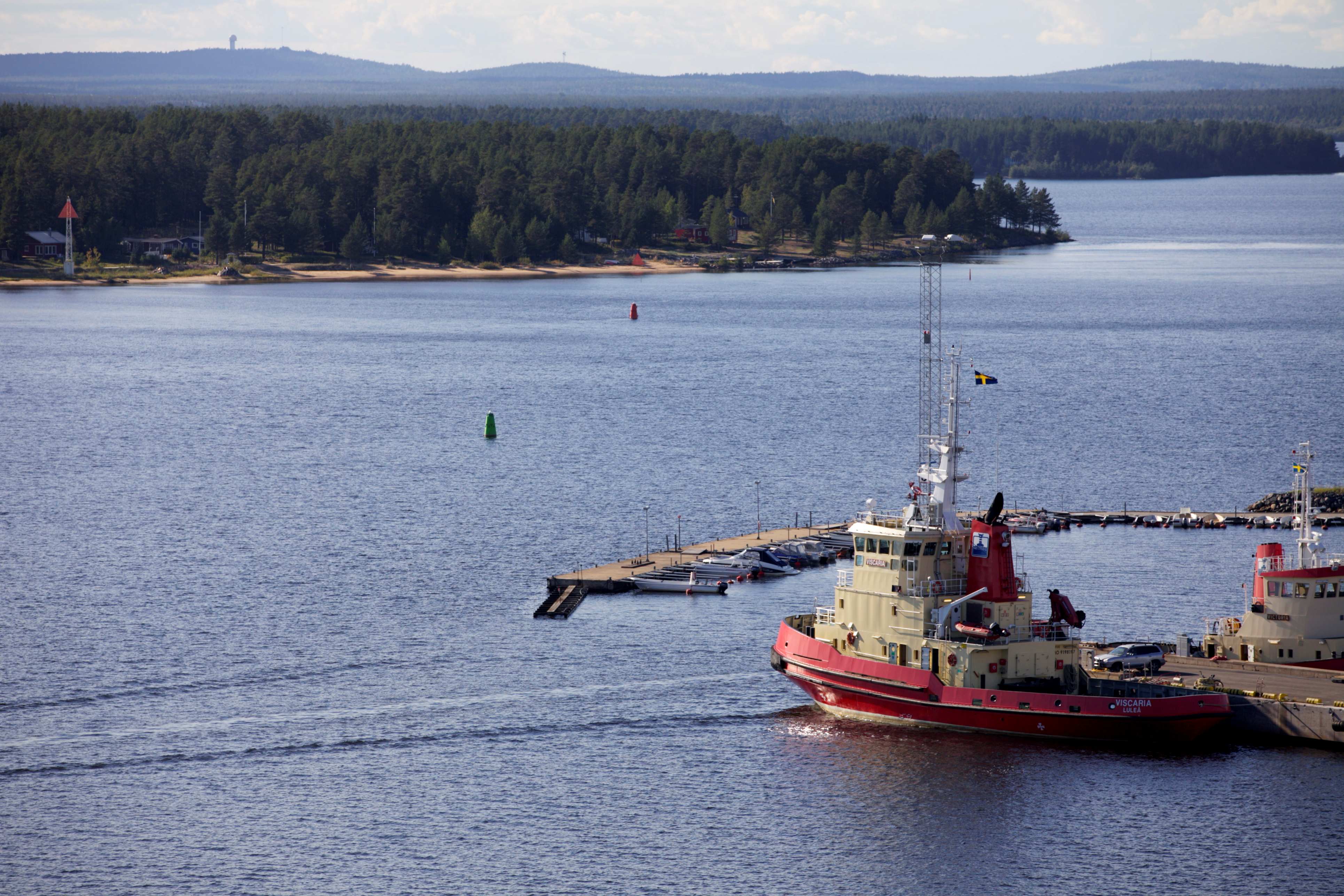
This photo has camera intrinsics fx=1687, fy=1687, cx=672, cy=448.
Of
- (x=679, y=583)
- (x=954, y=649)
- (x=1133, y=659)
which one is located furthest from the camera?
(x=679, y=583)

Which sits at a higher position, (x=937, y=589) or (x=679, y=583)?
(x=937, y=589)

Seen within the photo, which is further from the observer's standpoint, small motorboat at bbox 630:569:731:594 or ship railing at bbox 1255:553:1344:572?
small motorboat at bbox 630:569:731:594

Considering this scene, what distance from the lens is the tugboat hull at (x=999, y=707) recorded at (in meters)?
54.1

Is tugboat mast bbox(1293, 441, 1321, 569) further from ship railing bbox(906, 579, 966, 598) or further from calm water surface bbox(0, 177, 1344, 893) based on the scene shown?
ship railing bbox(906, 579, 966, 598)

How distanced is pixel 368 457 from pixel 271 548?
88.8 ft

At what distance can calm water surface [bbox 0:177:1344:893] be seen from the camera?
4797 cm

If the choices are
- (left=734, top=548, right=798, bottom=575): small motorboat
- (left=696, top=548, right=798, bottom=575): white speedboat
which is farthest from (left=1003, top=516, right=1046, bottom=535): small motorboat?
(left=696, top=548, right=798, bottom=575): white speedboat

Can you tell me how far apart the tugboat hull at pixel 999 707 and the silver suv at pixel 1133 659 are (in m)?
3.38

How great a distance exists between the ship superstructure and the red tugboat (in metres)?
5.70

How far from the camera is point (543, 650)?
65875 mm

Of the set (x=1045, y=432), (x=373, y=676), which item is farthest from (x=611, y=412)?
(x=373, y=676)

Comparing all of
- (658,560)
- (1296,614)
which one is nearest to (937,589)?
(1296,614)

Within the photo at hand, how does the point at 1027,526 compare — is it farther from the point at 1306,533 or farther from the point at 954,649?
the point at 954,649

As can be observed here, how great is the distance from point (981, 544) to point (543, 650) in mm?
18551
